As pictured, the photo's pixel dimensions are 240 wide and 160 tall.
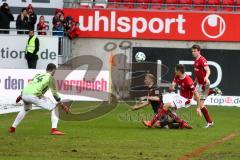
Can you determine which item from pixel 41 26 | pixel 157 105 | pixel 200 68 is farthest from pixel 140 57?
pixel 157 105

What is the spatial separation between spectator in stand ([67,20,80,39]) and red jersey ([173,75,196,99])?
1345 cm

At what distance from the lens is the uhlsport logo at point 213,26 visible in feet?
112

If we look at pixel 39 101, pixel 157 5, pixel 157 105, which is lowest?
pixel 157 105

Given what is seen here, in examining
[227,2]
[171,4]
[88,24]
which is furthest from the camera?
[171,4]

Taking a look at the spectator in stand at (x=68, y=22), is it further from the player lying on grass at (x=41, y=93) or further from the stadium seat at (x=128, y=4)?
the player lying on grass at (x=41, y=93)

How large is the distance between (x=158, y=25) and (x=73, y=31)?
12.7 ft

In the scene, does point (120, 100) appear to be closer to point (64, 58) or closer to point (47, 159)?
point (64, 58)

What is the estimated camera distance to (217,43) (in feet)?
112

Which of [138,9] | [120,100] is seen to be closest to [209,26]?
[138,9]

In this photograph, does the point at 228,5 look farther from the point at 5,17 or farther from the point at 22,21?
the point at 5,17

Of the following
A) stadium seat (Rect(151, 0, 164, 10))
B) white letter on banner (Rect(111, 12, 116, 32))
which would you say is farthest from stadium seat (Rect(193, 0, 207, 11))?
white letter on banner (Rect(111, 12, 116, 32))

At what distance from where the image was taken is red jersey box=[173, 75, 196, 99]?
65.2ft

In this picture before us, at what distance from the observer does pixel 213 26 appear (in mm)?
34062

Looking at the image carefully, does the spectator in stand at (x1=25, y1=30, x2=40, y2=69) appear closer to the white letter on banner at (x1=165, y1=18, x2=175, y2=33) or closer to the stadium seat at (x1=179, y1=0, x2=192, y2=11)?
the white letter on banner at (x1=165, y1=18, x2=175, y2=33)
